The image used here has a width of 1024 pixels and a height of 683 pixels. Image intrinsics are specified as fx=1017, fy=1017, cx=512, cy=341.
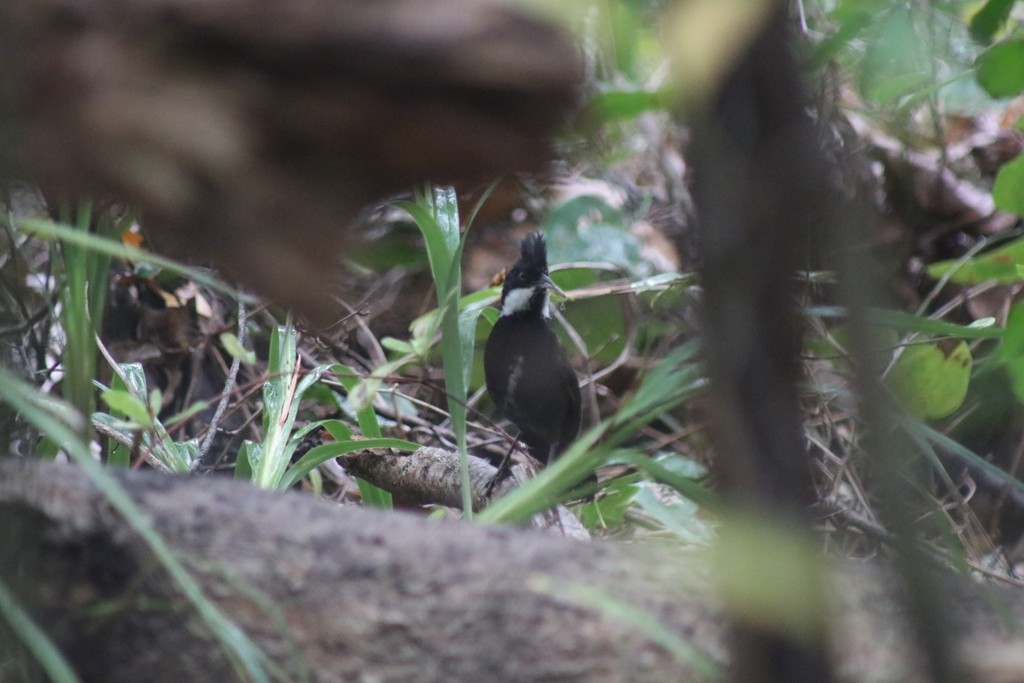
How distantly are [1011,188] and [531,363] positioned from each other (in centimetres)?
165

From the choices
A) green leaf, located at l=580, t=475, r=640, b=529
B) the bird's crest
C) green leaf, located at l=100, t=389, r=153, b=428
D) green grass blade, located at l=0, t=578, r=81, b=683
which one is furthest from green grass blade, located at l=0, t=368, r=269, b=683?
the bird's crest

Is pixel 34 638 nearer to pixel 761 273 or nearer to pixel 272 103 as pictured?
pixel 272 103

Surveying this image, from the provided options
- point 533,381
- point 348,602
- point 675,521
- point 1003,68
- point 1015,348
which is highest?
point 1003,68

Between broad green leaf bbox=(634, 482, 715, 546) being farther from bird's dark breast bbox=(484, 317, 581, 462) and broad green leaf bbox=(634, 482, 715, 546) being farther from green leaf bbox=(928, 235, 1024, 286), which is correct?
bird's dark breast bbox=(484, 317, 581, 462)

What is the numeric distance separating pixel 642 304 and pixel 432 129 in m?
2.98

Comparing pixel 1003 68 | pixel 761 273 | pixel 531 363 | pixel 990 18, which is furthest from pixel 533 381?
pixel 761 273

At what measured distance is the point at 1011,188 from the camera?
93.3 inches

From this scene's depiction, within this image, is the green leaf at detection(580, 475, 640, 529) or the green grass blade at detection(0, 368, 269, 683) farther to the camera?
the green leaf at detection(580, 475, 640, 529)

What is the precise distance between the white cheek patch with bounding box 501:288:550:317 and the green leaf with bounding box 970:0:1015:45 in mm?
1680

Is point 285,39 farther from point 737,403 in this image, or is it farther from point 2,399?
point 2,399

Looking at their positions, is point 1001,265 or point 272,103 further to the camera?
point 1001,265

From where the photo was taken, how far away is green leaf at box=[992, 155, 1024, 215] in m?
2.32

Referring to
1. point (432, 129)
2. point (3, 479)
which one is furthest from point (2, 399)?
point (432, 129)

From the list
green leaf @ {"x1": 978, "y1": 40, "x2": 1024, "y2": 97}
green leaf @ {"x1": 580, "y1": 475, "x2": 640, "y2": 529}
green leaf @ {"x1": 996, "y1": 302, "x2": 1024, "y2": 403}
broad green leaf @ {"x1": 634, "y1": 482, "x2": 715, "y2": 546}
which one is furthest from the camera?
green leaf @ {"x1": 580, "y1": 475, "x2": 640, "y2": 529}
